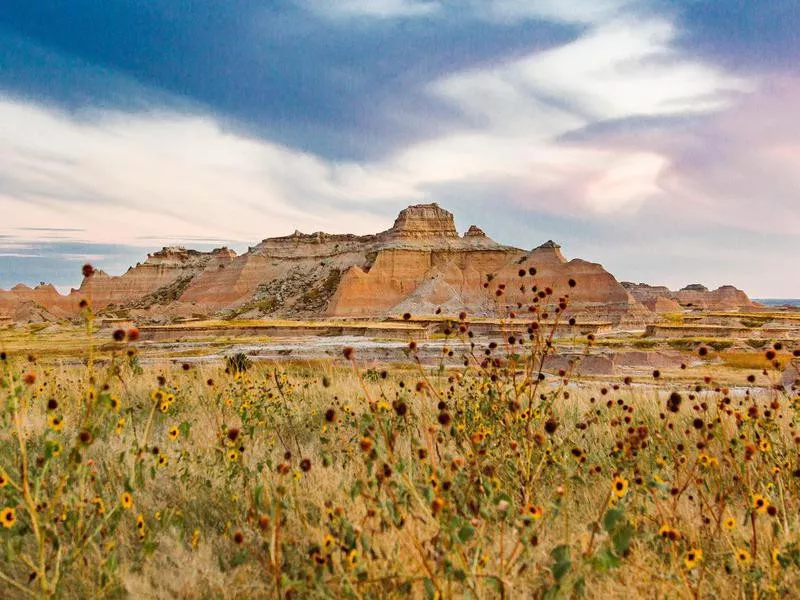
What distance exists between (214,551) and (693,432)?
480cm

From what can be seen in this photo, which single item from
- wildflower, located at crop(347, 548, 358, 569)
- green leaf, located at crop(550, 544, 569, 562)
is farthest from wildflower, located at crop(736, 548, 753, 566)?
wildflower, located at crop(347, 548, 358, 569)

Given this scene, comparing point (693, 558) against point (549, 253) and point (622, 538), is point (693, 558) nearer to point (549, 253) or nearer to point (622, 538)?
point (622, 538)

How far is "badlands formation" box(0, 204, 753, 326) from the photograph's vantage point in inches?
3305

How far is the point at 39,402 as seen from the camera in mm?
8195

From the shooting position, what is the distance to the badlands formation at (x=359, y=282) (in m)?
83.9

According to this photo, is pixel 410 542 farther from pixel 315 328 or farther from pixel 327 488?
pixel 315 328

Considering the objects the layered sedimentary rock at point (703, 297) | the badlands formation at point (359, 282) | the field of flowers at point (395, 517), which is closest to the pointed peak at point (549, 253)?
the badlands formation at point (359, 282)

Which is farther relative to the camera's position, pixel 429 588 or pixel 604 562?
pixel 429 588

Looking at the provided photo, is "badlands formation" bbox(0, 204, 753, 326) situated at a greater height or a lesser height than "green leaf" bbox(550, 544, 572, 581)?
greater

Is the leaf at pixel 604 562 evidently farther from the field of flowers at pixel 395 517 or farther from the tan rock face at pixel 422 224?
the tan rock face at pixel 422 224

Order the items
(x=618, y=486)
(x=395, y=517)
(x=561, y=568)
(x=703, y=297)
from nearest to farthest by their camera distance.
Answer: (x=561, y=568) < (x=618, y=486) < (x=395, y=517) < (x=703, y=297)

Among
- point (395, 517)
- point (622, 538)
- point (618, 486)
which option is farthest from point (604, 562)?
point (395, 517)

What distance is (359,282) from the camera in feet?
297

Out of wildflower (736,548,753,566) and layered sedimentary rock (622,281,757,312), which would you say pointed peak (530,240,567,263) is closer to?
→ layered sedimentary rock (622,281,757,312)
